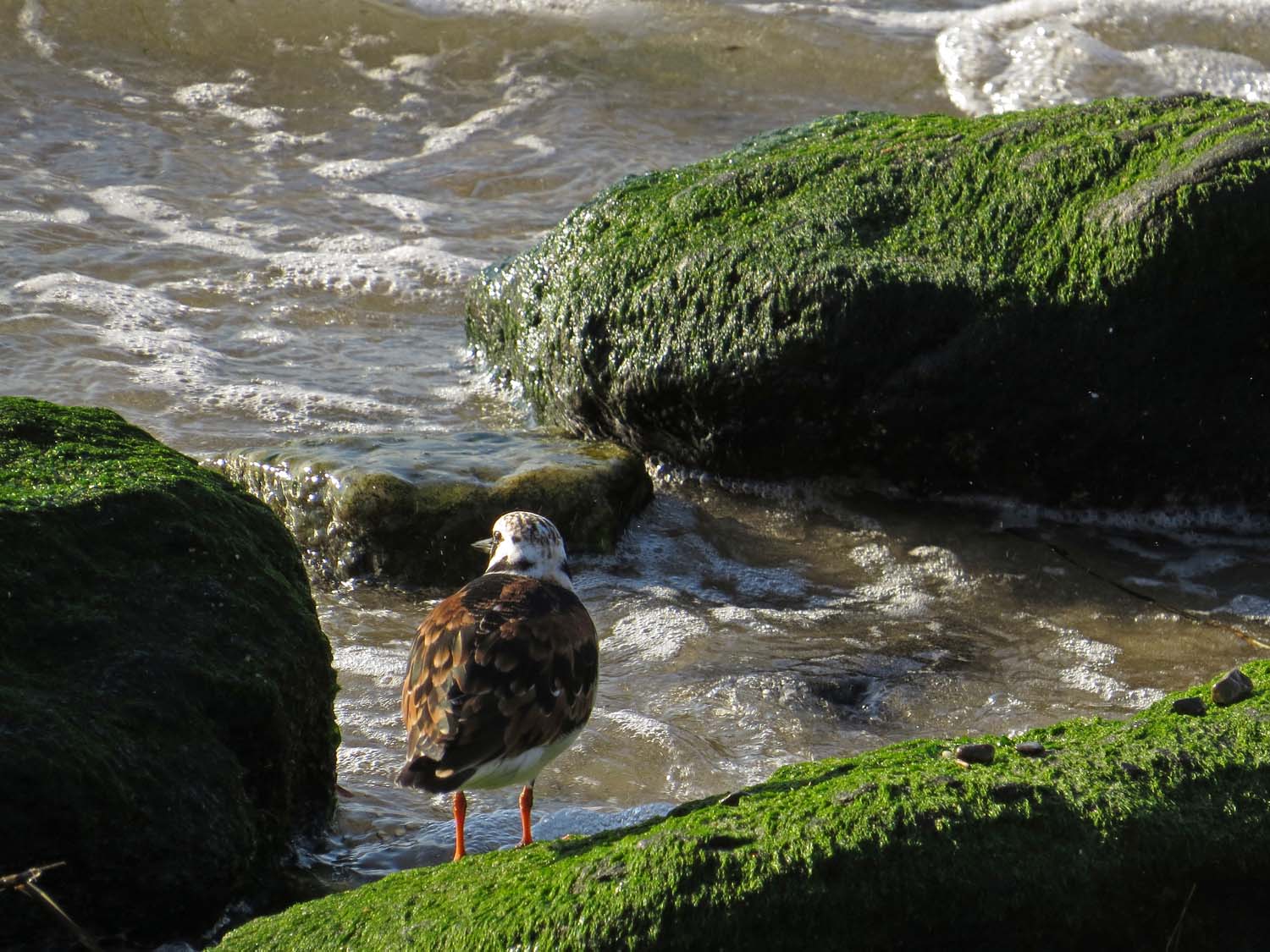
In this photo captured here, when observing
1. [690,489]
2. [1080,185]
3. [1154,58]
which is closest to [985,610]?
[690,489]

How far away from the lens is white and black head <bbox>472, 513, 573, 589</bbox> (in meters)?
4.37

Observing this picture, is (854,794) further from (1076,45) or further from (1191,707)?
(1076,45)

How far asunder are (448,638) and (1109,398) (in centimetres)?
366

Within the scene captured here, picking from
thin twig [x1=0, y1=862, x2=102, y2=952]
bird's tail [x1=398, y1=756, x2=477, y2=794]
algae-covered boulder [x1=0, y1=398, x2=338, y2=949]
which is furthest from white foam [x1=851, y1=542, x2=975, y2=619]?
thin twig [x1=0, y1=862, x2=102, y2=952]

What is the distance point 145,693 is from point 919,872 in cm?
188

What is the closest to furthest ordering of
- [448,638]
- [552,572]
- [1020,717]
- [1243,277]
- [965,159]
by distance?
[448,638]
[552,572]
[1020,717]
[1243,277]
[965,159]

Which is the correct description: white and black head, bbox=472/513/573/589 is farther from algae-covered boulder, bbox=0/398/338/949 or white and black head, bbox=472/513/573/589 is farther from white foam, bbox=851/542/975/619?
white foam, bbox=851/542/975/619

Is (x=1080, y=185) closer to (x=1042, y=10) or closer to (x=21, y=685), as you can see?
(x=21, y=685)

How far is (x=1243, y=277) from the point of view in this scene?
241 inches

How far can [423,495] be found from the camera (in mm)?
5941

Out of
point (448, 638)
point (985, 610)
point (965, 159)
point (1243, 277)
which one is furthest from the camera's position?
point (965, 159)

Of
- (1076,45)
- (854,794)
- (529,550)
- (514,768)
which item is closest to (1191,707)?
(854,794)

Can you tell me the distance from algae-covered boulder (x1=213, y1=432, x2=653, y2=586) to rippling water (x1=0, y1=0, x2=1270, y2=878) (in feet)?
0.49

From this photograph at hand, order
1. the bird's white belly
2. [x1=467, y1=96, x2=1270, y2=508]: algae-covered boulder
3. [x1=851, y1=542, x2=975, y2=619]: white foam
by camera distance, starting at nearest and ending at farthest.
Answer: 1. the bird's white belly
2. [x1=851, y1=542, x2=975, y2=619]: white foam
3. [x1=467, y1=96, x2=1270, y2=508]: algae-covered boulder
